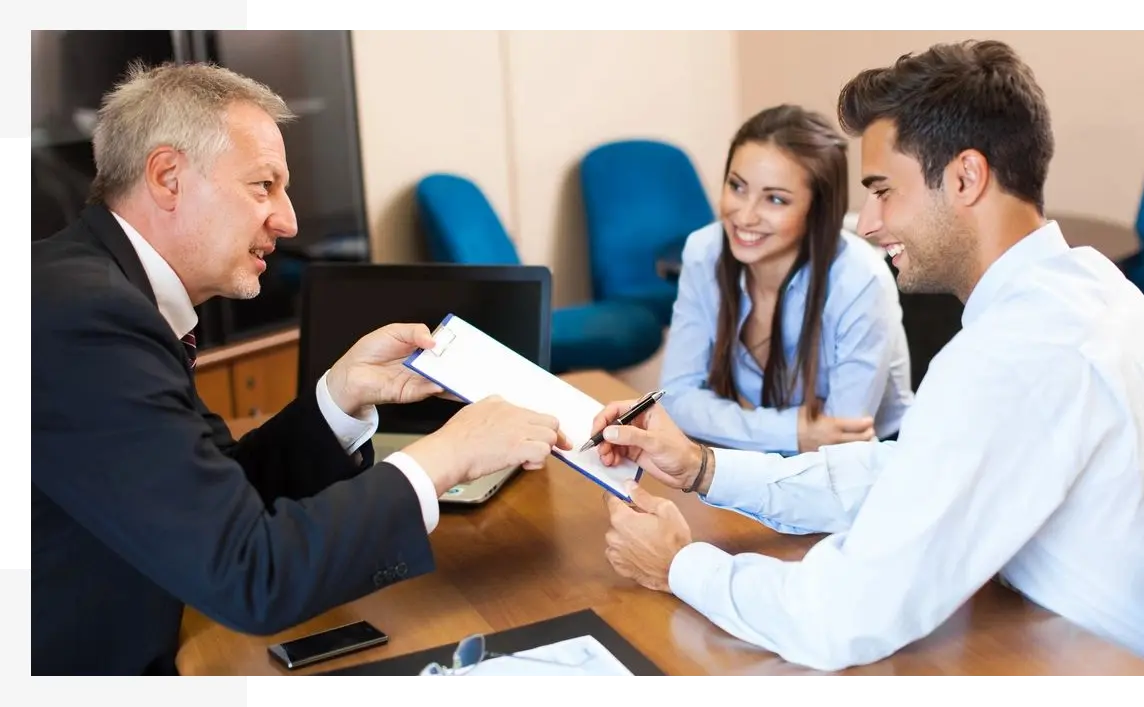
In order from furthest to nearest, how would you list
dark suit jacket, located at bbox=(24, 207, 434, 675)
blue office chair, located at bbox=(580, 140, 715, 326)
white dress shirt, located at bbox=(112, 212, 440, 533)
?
blue office chair, located at bbox=(580, 140, 715, 326) → white dress shirt, located at bbox=(112, 212, 440, 533) → dark suit jacket, located at bbox=(24, 207, 434, 675)

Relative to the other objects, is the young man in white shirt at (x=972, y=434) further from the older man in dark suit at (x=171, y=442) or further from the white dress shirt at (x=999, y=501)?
the older man in dark suit at (x=171, y=442)

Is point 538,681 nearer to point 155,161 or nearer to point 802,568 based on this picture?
point 802,568

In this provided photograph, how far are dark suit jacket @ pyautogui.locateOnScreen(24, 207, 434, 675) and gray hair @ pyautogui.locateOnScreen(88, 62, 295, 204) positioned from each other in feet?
0.59

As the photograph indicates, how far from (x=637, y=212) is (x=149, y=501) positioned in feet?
10.9

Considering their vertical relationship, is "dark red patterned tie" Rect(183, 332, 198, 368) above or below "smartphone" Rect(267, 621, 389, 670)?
above

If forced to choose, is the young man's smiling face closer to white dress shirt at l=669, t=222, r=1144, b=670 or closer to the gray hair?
white dress shirt at l=669, t=222, r=1144, b=670

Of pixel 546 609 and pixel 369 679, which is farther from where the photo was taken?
pixel 546 609

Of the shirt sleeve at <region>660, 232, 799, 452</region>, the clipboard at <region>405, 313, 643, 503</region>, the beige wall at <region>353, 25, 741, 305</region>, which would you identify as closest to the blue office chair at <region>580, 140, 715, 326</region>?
the beige wall at <region>353, 25, 741, 305</region>

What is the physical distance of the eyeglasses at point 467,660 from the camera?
1324 millimetres

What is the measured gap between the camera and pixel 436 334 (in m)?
1.66

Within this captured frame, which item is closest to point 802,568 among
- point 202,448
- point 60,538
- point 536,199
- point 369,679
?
point 369,679

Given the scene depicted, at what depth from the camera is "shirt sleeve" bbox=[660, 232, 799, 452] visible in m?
2.35

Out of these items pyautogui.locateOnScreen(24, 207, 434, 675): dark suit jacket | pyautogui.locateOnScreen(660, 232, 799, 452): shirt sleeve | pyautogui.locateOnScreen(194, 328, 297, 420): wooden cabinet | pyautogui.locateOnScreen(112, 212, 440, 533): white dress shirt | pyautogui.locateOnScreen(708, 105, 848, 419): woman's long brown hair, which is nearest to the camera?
pyautogui.locateOnScreen(24, 207, 434, 675): dark suit jacket

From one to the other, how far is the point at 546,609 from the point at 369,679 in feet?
0.85
